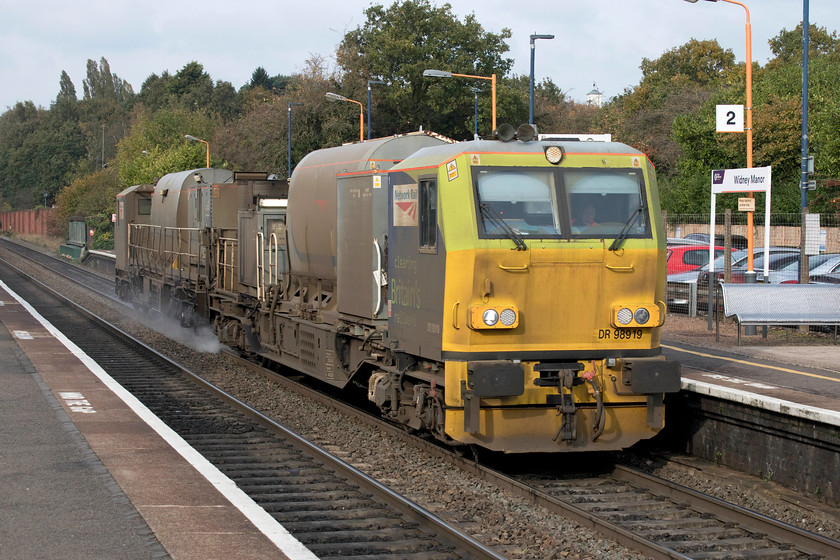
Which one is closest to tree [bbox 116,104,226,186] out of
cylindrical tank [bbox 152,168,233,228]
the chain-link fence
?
cylindrical tank [bbox 152,168,233,228]

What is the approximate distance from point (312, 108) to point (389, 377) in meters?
46.9

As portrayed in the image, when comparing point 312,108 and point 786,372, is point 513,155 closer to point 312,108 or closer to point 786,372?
point 786,372

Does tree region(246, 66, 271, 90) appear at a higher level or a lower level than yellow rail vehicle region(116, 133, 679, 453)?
higher

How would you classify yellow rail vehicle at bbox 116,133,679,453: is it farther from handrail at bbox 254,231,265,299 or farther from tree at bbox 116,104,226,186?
tree at bbox 116,104,226,186

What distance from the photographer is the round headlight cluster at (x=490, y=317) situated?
8.59m

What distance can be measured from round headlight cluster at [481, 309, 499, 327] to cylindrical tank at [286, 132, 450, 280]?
9.12ft

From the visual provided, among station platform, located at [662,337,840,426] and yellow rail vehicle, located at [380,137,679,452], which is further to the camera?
station platform, located at [662,337,840,426]

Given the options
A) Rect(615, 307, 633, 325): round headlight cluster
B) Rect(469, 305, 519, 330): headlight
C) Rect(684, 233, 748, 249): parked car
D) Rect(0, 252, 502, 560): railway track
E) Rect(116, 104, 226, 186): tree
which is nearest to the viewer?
Rect(0, 252, 502, 560): railway track

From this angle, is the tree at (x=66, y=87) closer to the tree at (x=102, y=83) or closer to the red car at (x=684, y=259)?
the tree at (x=102, y=83)

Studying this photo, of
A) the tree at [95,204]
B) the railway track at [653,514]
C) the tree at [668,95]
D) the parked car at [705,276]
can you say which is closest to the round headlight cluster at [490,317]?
the railway track at [653,514]

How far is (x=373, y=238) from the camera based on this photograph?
35.6ft

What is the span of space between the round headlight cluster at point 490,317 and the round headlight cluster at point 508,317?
0.26 feet

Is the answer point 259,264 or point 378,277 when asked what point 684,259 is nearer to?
point 259,264

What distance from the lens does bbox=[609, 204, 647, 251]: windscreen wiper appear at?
8.87m
